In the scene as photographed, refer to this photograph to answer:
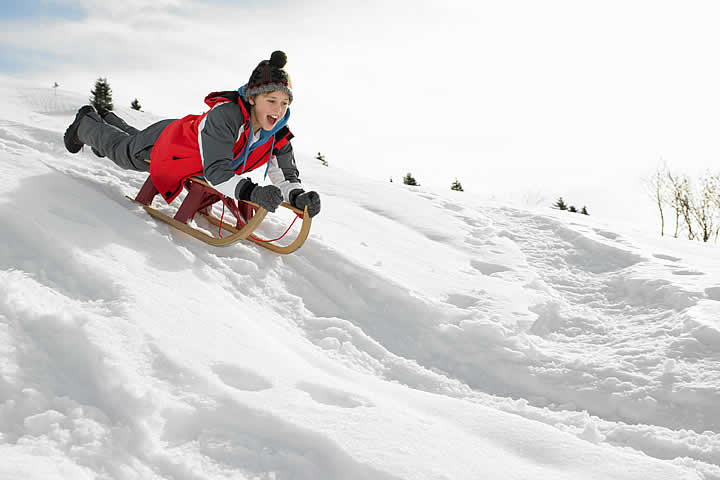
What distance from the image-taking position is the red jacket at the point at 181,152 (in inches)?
118

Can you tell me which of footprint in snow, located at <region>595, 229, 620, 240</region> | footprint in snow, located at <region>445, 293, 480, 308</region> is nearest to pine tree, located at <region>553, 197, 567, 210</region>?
footprint in snow, located at <region>595, 229, 620, 240</region>

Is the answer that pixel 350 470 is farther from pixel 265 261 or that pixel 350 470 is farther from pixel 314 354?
pixel 265 261

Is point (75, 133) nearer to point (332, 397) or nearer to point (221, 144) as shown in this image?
point (221, 144)

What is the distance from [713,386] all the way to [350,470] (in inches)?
67.5

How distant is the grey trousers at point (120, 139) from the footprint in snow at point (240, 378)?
198 centimetres

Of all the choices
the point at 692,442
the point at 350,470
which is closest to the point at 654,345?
the point at 692,442

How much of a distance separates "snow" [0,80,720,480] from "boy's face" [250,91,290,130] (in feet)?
2.34

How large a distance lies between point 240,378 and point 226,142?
1.50m

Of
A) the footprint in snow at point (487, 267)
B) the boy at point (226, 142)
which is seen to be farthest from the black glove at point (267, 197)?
the footprint in snow at point (487, 267)

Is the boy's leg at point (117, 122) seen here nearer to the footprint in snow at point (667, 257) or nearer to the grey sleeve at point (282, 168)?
the grey sleeve at point (282, 168)

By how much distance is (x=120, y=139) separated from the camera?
3400 millimetres

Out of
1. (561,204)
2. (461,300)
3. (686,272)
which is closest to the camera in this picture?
(461,300)

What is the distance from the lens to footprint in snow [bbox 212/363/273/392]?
169 centimetres

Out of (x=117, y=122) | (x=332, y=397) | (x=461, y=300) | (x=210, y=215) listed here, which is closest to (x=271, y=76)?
(x=210, y=215)
